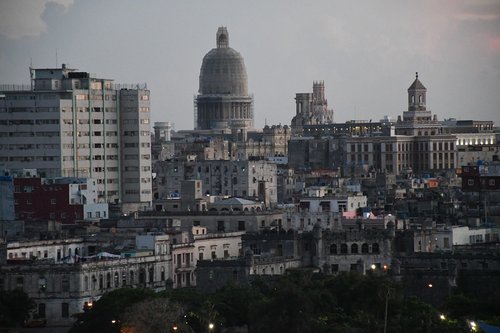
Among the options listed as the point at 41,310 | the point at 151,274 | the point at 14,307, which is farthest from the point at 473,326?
the point at 151,274

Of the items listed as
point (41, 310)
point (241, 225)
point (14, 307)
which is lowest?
point (41, 310)

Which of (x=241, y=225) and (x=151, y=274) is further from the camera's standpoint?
(x=241, y=225)

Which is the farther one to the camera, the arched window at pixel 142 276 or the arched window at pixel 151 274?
the arched window at pixel 151 274

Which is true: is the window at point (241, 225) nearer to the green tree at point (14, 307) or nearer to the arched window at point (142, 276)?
the arched window at point (142, 276)

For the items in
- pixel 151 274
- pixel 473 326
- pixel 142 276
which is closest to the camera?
pixel 473 326

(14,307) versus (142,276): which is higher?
(142,276)

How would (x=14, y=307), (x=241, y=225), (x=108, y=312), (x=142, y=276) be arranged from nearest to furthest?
(x=108, y=312) < (x=14, y=307) < (x=142, y=276) < (x=241, y=225)

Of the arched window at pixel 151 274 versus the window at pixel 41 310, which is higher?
the arched window at pixel 151 274

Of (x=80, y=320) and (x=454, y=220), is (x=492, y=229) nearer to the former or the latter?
(x=454, y=220)

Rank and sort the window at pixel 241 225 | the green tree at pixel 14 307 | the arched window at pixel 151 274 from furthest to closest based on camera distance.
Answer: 1. the window at pixel 241 225
2. the arched window at pixel 151 274
3. the green tree at pixel 14 307

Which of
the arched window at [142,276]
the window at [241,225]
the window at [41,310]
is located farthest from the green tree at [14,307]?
the window at [241,225]

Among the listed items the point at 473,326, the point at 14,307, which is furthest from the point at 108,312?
the point at 473,326

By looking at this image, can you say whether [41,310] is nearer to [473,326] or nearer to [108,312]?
[108,312]

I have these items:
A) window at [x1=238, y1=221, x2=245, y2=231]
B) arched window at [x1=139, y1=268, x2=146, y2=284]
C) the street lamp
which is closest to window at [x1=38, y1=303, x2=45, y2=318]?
arched window at [x1=139, y1=268, x2=146, y2=284]
